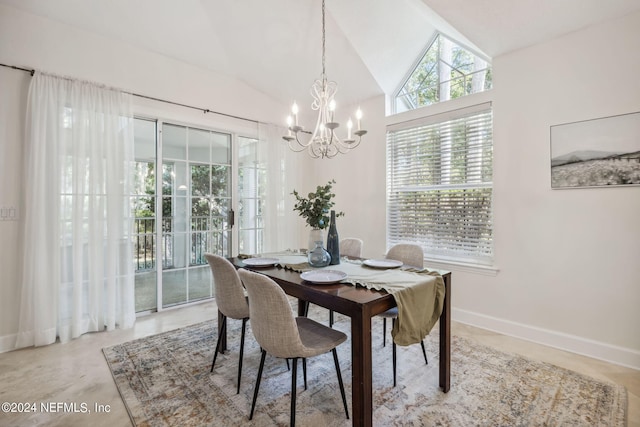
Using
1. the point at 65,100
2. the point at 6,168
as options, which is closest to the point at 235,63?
the point at 65,100

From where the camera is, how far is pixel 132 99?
310 centimetres

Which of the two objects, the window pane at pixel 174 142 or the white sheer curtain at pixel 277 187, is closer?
the window pane at pixel 174 142

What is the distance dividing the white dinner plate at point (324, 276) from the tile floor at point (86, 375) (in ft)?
4.15

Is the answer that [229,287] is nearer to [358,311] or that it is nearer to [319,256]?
[319,256]

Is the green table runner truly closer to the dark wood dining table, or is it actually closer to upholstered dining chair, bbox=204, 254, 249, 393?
the dark wood dining table

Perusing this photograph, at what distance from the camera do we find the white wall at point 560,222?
226cm

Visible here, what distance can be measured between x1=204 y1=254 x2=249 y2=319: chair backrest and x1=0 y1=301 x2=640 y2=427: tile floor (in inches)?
31.1

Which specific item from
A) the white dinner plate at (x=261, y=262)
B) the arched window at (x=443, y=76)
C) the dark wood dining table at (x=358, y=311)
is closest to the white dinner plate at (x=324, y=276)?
the dark wood dining table at (x=358, y=311)

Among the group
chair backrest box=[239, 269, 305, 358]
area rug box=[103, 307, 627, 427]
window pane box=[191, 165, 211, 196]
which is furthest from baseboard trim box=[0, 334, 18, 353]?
chair backrest box=[239, 269, 305, 358]

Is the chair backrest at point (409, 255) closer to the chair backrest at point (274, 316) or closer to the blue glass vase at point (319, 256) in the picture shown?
the blue glass vase at point (319, 256)

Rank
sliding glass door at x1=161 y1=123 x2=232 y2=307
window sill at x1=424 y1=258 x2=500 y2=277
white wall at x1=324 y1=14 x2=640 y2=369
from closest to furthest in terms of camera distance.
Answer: white wall at x1=324 y1=14 x2=640 y2=369, window sill at x1=424 y1=258 x2=500 y2=277, sliding glass door at x1=161 y1=123 x2=232 y2=307

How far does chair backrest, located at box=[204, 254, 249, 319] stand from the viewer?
6.45ft

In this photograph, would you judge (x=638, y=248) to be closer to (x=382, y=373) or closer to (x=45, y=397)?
(x=382, y=373)

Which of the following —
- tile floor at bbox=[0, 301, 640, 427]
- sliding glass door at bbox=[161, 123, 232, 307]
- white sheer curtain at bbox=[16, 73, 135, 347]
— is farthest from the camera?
sliding glass door at bbox=[161, 123, 232, 307]
